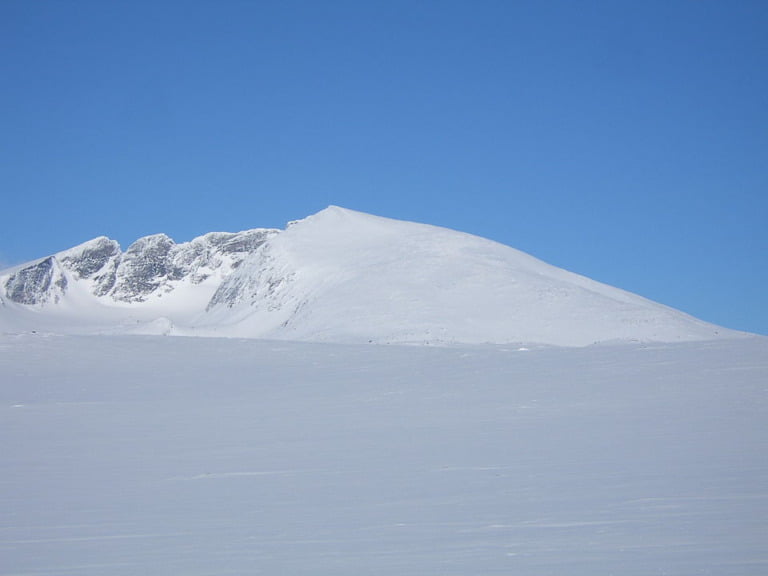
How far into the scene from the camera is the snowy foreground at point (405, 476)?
5582 mm

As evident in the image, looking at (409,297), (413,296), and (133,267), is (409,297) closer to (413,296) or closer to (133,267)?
(413,296)

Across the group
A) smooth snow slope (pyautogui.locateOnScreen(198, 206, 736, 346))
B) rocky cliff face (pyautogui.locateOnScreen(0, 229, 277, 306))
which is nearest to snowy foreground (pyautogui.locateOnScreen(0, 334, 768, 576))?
smooth snow slope (pyautogui.locateOnScreen(198, 206, 736, 346))

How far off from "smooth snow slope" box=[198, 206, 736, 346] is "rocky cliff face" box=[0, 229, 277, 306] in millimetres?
84655

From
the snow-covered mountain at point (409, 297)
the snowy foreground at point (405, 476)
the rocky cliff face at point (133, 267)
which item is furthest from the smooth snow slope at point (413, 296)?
the rocky cliff face at point (133, 267)

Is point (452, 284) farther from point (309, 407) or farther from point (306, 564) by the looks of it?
point (306, 564)

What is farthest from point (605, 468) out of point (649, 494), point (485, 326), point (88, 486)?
point (485, 326)

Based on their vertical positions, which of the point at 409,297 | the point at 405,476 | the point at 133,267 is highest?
the point at 133,267

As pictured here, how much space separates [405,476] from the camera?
8461 mm

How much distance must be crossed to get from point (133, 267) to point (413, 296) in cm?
13234

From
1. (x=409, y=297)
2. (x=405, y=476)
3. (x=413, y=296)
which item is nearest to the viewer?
(x=405, y=476)

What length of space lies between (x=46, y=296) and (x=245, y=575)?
547ft

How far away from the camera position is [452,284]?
185 feet

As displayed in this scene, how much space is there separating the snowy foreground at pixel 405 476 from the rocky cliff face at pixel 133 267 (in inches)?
5970

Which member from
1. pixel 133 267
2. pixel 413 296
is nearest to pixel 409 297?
pixel 413 296
